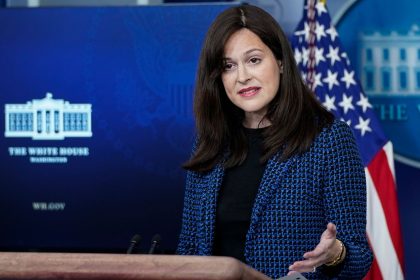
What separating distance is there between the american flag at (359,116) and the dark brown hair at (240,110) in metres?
1.19

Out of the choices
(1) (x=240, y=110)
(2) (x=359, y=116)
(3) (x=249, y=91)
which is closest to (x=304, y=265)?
(3) (x=249, y=91)

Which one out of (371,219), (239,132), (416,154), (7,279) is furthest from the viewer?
(416,154)

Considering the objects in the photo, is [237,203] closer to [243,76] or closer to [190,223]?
[190,223]

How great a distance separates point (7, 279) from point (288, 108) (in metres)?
1.11

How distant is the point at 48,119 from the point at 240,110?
53.3 inches

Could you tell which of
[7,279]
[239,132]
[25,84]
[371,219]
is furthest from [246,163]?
[25,84]

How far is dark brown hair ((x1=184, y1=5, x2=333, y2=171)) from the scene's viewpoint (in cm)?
194

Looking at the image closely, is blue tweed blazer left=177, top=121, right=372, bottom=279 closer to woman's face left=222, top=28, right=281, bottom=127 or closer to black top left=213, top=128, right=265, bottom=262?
black top left=213, top=128, right=265, bottom=262

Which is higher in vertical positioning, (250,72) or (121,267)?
(250,72)

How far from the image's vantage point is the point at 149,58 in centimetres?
321

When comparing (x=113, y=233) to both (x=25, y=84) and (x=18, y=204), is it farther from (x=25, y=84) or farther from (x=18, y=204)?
(x=25, y=84)

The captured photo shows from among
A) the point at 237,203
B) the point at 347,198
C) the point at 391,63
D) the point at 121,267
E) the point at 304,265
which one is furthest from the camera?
the point at 391,63

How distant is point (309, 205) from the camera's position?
1.86 metres

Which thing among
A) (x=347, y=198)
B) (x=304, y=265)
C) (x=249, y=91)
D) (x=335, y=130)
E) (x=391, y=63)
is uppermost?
(x=391, y=63)
